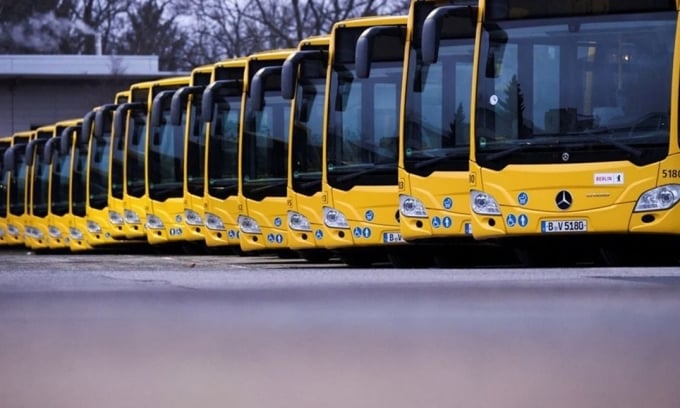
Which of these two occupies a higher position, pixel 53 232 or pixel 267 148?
pixel 267 148

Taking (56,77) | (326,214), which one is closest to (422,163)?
(326,214)

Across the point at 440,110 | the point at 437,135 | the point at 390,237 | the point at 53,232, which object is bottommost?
the point at 53,232

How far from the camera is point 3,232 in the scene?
145 ft

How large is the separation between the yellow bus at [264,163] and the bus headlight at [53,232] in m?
14.7

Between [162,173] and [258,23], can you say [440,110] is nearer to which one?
[162,173]

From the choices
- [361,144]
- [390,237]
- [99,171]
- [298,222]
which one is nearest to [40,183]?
[99,171]

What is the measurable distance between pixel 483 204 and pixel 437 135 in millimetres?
1728

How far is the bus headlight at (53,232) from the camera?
3928cm

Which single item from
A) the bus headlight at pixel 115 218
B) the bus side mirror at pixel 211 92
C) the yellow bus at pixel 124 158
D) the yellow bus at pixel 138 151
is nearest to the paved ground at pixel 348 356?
the bus side mirror at pixel 211 92

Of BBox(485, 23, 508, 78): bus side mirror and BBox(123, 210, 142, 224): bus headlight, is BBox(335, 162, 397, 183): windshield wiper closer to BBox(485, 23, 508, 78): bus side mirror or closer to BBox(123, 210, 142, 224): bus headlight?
BBox(485, 23, 508, 78): bus side mirror

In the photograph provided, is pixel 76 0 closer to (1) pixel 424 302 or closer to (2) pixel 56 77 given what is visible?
(2) pixel 56 77

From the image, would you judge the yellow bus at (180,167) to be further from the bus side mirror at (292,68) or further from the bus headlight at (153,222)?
the bus side mirror at (292,68)

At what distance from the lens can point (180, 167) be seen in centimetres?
3042

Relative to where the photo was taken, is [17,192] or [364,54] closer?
[364,54]
